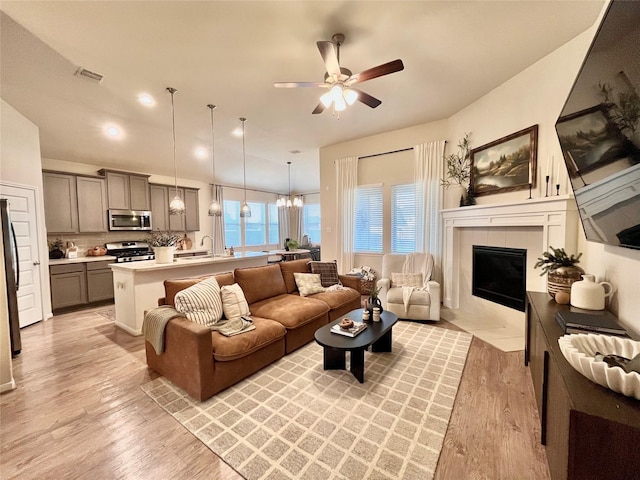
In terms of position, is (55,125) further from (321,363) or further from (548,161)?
(548,161)

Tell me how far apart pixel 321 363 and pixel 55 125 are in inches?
215

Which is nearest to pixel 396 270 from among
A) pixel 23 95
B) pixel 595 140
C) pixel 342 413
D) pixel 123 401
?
pixel 342 413

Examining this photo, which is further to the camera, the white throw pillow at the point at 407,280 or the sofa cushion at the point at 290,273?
the white throw pillow at the point at 407,280

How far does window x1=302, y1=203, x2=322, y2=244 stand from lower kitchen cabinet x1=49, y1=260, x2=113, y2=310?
5.88 m

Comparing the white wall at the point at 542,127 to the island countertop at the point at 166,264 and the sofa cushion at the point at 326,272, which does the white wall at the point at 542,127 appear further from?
the island countertop at the point at 166,264

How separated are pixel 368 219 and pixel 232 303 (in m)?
3.46

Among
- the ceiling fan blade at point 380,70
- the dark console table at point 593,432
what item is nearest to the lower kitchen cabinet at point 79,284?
the ceiling fan blade at point 380,70

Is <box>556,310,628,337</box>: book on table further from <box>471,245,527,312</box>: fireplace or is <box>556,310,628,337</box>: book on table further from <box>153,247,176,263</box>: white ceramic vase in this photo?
<box>153,247,176,263</box>: white ceramic vase

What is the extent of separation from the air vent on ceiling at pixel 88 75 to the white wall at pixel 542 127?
4417mm

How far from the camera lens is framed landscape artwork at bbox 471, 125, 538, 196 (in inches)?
122

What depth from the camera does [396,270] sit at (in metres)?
4.51

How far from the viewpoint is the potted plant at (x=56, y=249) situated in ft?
15.4

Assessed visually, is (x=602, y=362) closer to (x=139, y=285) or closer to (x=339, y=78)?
(x=339, y=78)

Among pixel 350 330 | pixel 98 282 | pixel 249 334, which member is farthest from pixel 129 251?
pixel 350 330
